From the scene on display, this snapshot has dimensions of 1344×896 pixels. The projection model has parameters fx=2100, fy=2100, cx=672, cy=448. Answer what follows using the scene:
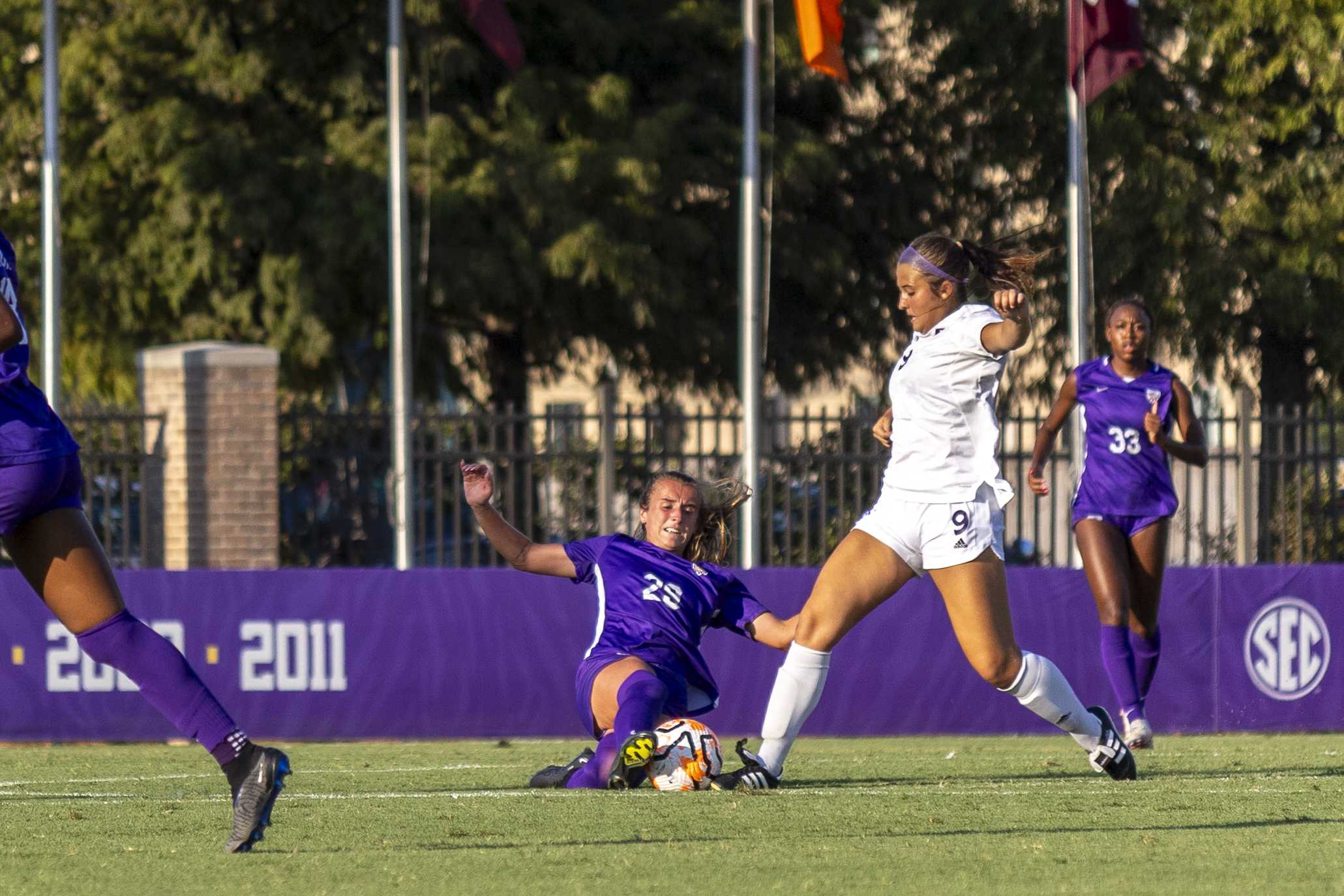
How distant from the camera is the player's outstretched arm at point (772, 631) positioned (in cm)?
682

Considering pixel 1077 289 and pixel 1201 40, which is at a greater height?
pixel 1201 40

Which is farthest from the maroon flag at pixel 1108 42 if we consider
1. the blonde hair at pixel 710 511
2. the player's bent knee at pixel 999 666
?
the player's bent knee at pixel 999 666

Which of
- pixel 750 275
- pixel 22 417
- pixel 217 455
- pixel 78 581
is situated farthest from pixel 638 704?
pixel 750 275

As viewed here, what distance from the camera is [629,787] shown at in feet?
21.5

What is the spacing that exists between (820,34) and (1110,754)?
10205mm

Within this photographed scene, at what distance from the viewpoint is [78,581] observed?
5.14 metres

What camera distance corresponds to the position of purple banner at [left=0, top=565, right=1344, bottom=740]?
32.3 ft

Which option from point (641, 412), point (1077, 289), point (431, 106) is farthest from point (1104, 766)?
point (431, 106)

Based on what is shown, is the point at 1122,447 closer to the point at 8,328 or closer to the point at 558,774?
the point at 558,774

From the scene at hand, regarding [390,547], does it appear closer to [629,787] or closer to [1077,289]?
[1077,289]

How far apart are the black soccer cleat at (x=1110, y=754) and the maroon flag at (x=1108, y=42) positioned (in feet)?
34.1

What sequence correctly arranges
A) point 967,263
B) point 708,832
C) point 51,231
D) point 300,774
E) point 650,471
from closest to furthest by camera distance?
point 708,832, point 967,263, point 300,774, point 51,231, point 650,471

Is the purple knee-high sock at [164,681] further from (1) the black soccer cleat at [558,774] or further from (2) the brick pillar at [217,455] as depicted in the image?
(2) the brick pillar at [217,455]

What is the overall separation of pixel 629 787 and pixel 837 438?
9161 mm
